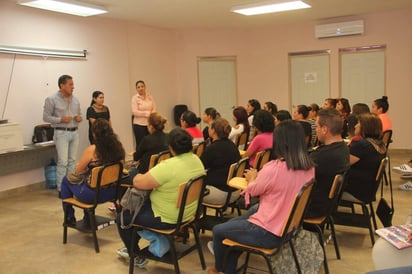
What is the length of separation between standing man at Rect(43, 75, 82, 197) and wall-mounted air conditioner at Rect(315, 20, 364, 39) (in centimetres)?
493

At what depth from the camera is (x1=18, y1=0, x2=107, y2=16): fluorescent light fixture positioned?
5398 millimetres

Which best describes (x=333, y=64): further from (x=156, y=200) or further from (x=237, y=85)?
(x=156, y=200)

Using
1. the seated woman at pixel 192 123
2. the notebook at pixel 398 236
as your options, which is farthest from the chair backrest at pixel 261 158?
the notebook at pixel 398 236

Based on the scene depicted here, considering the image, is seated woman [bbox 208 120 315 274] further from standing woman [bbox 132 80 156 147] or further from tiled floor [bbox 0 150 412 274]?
standing woman [bbox 132 80 156 147]

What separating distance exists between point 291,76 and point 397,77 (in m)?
2.03

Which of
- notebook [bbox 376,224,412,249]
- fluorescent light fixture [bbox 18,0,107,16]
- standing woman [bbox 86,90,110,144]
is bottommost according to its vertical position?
notebook [bbox 376,224,412,249]

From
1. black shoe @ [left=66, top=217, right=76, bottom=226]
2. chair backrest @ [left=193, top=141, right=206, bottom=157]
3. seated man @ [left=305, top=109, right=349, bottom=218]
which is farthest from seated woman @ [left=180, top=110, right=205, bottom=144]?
seated man @ [left=305, top=109, right=349, bottom=218]

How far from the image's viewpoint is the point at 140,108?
23.2ft

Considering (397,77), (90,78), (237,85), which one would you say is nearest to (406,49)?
(397,77)

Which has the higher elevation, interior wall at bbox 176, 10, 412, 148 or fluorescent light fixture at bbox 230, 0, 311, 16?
fluorescent light fixture at bbox 230, 0, 311, 16

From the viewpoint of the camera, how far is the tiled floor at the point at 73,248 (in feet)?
10.6

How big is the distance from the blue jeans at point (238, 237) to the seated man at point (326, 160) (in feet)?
1.87

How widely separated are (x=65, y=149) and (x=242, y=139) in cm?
242

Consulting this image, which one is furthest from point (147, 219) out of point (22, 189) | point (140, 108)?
point (140, 108)
